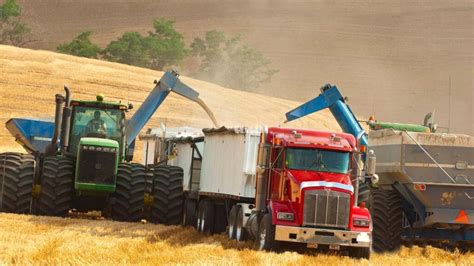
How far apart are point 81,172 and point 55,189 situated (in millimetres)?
670

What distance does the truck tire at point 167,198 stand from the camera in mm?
24062

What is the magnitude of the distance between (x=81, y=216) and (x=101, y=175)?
175cm

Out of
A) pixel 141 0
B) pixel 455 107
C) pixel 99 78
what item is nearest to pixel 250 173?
pixel 99 78

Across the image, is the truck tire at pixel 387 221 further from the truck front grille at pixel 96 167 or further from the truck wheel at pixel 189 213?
the truck front grille at pixel 96 167

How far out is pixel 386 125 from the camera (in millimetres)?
24422

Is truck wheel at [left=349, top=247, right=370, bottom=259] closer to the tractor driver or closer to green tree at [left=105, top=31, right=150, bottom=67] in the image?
the tractor driver

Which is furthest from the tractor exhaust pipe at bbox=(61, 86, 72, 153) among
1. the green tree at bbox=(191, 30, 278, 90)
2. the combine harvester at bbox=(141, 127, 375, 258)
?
the green tree at bbox=(191, 30, 278, 90)

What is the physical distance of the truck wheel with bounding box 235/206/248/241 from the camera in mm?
20514

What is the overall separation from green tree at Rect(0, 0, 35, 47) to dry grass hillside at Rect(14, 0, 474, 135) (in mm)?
1895

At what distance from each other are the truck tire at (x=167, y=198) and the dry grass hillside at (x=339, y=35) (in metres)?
54.1

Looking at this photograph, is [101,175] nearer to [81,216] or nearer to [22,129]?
[81,216]

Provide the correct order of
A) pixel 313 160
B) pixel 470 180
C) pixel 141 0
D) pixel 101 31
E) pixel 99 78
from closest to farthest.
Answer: pixel 313 160 → pixel 470 180 → pixel 99 78 → pixel 101 31 → pixel 141 0

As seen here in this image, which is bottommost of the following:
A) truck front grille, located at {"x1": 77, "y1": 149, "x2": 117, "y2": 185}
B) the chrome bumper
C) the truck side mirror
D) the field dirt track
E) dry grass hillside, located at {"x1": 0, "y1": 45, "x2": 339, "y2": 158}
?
the field dirt track

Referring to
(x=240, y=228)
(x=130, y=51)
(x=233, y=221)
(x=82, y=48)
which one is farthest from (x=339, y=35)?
(x=240, y=228)
